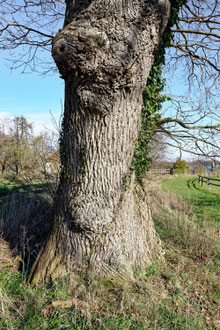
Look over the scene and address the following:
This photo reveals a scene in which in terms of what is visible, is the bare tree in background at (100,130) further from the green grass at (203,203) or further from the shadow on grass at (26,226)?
the green grass at (203,203)

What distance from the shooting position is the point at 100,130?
270 cm

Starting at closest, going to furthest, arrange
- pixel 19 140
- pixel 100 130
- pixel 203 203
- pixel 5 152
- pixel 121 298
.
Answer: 1. pixel 121 298
2. pixel 100 130
3. pixel 203 203
4. pixel 19 140
5. pixel 5 152

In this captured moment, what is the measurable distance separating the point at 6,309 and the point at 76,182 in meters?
1.60

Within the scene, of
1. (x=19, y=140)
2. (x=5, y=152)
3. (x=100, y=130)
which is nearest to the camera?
(x=100, y=130)

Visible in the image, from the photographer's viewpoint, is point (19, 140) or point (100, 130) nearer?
point (100, 130)

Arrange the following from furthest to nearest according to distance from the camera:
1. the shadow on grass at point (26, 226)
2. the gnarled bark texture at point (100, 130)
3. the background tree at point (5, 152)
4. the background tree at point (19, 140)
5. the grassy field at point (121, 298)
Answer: the background tree at point (5, 152) < the background tree at point (19, 140) < the shadow on grass at point (26, 226) < the gnarled bark texture at point (100, 130) < the grassy field at point (121, 298)

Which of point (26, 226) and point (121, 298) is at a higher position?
point (26, 226)

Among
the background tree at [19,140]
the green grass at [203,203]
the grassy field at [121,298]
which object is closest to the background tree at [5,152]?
the background tree at [19,140]

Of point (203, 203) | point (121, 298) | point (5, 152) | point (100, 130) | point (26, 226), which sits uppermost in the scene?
point (5, 152)

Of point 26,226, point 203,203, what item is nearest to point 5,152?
point 203,203

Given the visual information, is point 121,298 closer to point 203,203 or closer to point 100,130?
point 100,130

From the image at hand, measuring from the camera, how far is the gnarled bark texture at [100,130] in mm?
2434

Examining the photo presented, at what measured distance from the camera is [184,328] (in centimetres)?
221

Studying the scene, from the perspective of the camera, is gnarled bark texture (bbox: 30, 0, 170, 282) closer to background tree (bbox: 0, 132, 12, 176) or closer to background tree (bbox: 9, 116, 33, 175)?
background tree (bbox: 9, 116, 33, 175)
